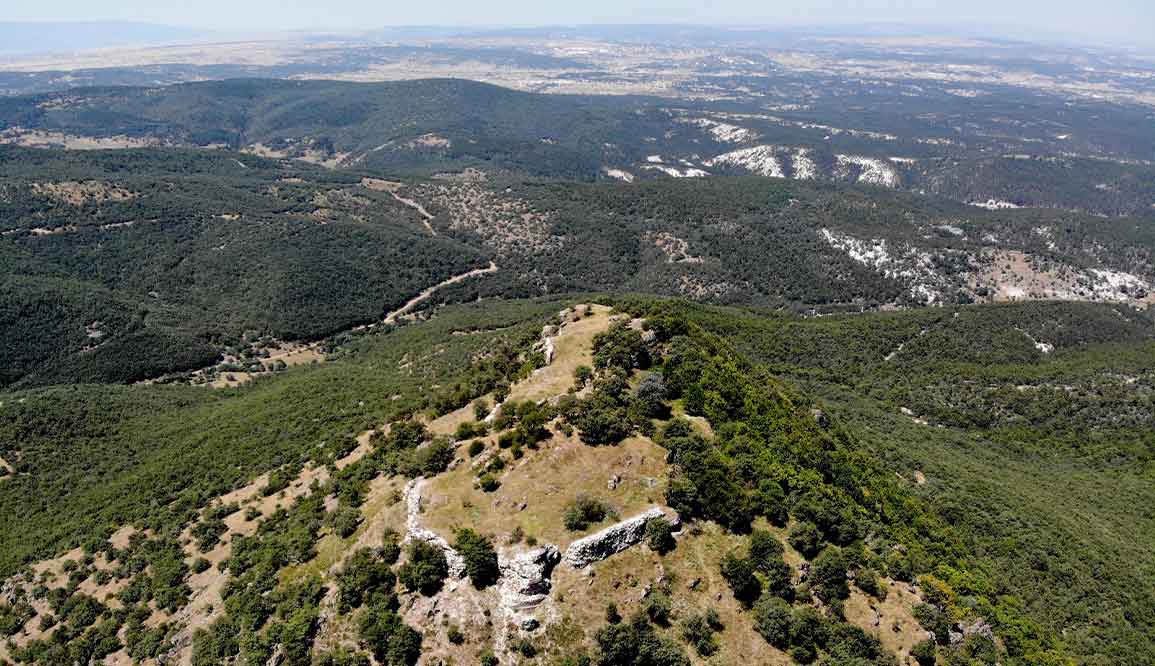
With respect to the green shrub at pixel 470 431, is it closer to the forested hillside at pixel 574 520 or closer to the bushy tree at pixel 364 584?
the forested hillside at pixel 574 520

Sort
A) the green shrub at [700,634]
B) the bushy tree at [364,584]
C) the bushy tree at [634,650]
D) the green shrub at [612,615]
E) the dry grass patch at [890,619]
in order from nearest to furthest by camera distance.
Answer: the bushy tree at [634,650] → the green shrub at [700,634] → the green shrub at [612,615] → the dry grass patch at [890,619] → the bushy tree at [364,584]

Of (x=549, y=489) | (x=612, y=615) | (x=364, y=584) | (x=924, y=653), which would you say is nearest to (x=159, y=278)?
(x=364, y=584)

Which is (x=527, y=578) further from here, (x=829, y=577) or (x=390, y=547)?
(x=829, y=577)

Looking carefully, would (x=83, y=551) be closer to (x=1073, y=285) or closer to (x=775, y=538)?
(x=775, y=538)

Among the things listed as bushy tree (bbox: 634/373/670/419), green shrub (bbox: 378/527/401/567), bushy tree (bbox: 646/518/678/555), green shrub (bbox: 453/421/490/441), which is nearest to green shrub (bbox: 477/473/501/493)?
green shrub (bbox: 378/527/401/567)

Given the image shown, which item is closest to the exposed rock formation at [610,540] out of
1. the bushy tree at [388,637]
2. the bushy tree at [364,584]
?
the bushy tree at [388,637]

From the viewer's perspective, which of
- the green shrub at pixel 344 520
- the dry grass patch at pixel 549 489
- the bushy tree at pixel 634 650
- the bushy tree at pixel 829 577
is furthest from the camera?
the green shrub at pixel 344 520
